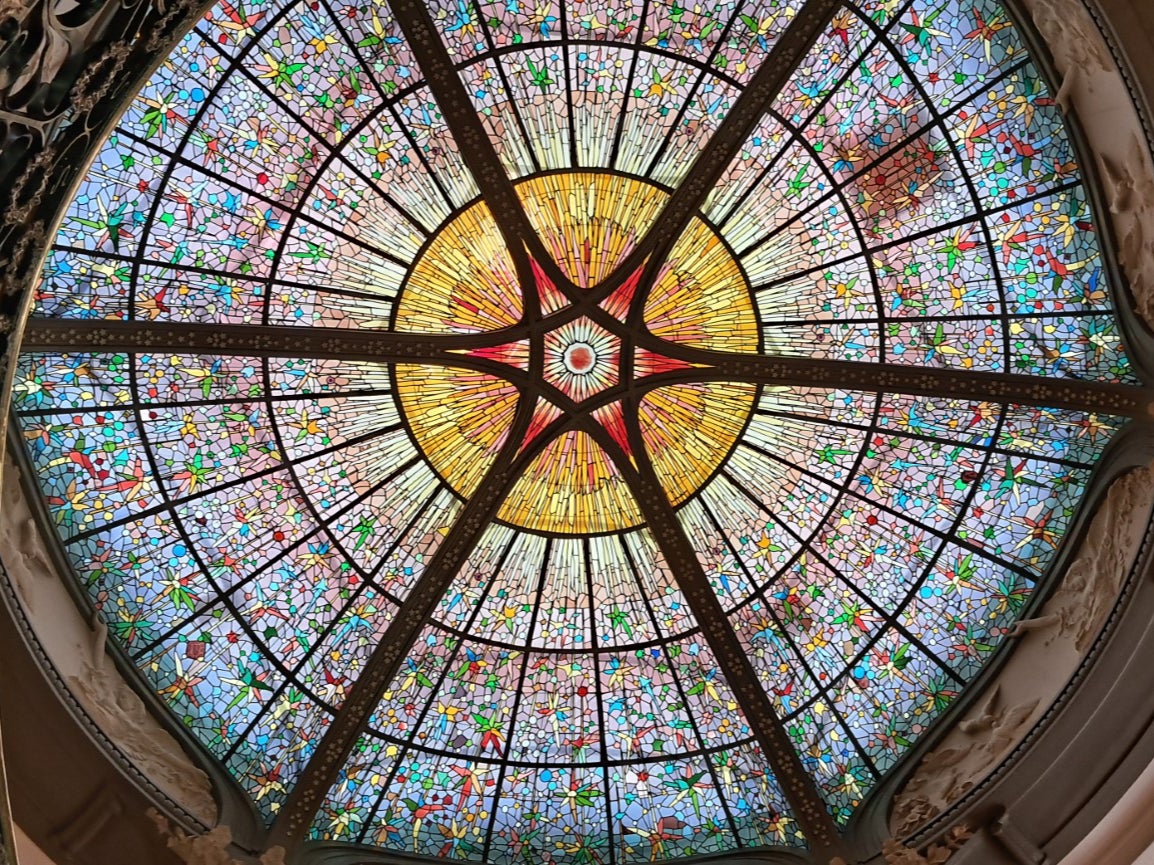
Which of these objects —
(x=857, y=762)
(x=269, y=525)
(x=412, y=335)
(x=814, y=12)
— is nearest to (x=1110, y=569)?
(x=857, y=762)

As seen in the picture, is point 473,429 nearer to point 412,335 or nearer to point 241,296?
point 412,335

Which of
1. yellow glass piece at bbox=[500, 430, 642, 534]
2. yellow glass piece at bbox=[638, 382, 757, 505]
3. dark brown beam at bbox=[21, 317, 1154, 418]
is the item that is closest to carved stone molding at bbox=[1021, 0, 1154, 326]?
dark brown beam at bbox=[21, 317, 1154, 418]

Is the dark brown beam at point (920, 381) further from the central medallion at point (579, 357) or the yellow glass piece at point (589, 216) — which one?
the yellow glass piece at point (589, 216)

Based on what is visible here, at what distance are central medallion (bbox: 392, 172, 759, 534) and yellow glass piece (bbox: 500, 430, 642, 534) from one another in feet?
0.04

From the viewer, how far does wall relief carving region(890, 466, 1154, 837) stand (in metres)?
11.6

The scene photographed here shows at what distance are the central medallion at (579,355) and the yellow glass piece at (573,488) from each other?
0.01 meters

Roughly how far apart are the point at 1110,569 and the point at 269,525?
9357mm

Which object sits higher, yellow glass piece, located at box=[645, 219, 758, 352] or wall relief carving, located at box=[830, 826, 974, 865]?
yellow glass piece, located at box=[645, 219, 758, 352]

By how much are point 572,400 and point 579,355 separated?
0.55 meters

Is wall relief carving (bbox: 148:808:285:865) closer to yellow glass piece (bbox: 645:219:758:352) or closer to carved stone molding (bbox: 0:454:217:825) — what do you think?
carved stone molding (bbox: 0:454:217:825)

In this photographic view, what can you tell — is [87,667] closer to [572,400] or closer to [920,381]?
[572,400]

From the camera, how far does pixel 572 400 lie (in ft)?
43.1

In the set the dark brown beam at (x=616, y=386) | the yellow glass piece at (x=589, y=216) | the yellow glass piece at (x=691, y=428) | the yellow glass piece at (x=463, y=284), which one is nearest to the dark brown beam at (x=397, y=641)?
the dark brown beam at (x=616, y=386)

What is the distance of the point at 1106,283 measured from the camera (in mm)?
11695
